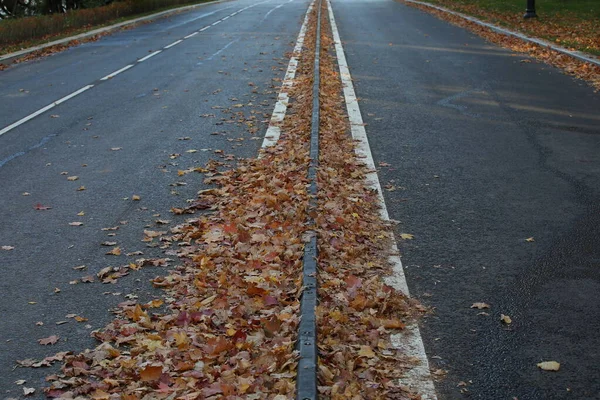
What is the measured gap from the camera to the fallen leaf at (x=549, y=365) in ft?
14.1

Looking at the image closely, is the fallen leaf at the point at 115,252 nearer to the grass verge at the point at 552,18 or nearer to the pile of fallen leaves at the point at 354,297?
the pile of fallen leaves at the point at 354,297

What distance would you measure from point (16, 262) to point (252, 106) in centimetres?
705

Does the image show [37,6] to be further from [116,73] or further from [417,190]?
[417,190]

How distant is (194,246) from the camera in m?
6.37

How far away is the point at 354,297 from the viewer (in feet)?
17.0

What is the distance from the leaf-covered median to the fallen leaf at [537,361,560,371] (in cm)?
81

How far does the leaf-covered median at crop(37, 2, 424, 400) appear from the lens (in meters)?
4.15

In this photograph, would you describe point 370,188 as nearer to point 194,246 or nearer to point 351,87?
point 194,246

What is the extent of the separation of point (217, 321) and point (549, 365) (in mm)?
2022

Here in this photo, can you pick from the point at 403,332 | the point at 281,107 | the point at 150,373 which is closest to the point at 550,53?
the point at 281,107

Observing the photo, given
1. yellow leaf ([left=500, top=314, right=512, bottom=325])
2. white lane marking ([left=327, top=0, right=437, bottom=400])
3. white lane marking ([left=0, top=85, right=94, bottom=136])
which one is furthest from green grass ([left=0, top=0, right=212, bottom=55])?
yellow leaf ([left=500, top=314, right=512, bottom=325])

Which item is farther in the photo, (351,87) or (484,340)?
(351,87)

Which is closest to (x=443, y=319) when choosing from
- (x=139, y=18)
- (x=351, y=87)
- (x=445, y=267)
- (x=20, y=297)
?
(x=445, y=267)

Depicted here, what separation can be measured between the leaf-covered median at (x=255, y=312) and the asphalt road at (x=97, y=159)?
0.91ft
